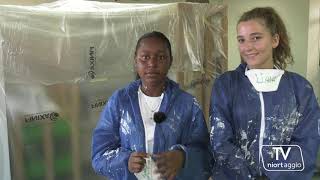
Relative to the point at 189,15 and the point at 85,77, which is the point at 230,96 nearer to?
the point at 85,77

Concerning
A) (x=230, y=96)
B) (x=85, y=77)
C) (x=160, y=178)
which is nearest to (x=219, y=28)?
(x=85, y=77)

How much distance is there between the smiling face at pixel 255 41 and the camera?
3.91 ft

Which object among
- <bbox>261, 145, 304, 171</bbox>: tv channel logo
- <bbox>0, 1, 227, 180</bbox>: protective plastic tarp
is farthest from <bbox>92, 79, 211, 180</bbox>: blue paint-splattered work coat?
<bbox>0, 1, 227, 180</bbox>: protective plastic tarp

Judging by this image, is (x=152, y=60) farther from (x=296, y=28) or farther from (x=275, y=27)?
(x=296, y=28)

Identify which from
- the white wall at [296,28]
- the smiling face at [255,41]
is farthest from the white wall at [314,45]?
the smiling face at [255,41]

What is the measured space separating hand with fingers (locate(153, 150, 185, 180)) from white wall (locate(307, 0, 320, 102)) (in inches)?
129

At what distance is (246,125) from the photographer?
3.86 ft

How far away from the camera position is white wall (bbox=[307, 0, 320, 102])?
3.98 m

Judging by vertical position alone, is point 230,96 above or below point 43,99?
above

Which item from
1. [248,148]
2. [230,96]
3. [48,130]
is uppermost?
[230,96]

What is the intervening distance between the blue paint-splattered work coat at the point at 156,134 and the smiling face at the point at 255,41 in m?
0.25

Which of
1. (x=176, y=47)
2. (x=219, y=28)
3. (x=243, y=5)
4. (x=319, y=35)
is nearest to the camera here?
(x=176, y=47)

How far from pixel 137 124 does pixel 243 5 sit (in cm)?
400

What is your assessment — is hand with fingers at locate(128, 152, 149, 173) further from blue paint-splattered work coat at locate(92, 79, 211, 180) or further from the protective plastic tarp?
the protective plastic tarp
